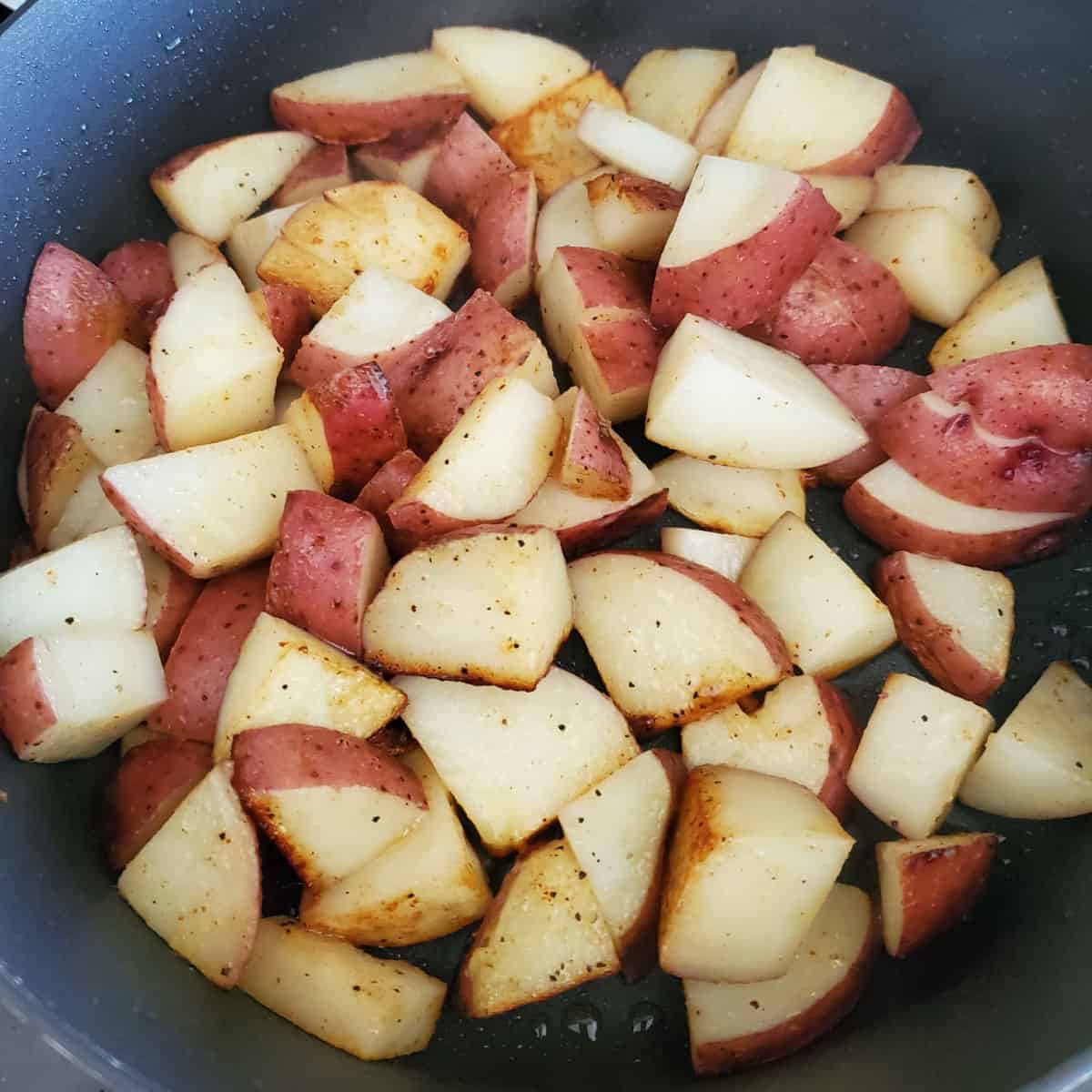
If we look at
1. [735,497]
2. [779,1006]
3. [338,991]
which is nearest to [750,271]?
[735,497]

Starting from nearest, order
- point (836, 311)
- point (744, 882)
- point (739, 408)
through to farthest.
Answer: point (744, 882)
point (739, 408)
point (836, 311)

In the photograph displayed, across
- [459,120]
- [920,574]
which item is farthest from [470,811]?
[459,120]

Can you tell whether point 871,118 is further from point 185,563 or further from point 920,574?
point 185,563

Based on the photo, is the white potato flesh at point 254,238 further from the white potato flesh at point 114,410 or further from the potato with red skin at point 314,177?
the white potato flesh at point 114,410

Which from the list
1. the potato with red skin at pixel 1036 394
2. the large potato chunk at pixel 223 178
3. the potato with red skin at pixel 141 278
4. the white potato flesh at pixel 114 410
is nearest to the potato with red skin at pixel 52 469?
the white potato flesh at pixel 114 410

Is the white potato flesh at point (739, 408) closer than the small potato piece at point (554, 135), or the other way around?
the white potato flesh at point (739, 408)

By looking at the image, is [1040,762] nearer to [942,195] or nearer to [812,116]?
[942,195]

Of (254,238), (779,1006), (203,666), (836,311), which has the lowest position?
(779,1006)
